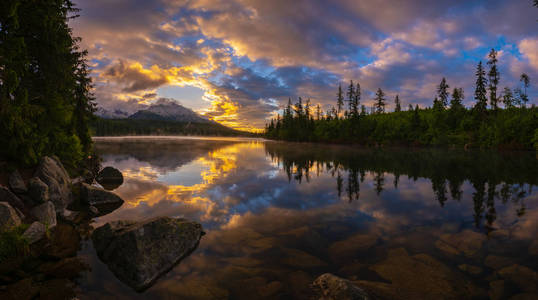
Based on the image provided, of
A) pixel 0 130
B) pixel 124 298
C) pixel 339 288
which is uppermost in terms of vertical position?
pixel 0 130

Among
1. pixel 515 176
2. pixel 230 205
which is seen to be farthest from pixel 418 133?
pixel 230 205

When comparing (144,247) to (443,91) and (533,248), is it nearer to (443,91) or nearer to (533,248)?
(533,248)

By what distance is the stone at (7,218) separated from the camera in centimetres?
781

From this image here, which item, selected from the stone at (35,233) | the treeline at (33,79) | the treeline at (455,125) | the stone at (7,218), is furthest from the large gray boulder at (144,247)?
the treeline at (455,125)

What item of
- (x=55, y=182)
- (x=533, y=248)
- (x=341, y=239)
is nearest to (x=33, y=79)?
(x=55, y=182)

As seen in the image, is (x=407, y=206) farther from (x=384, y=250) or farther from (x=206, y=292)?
(x=206, y=292)

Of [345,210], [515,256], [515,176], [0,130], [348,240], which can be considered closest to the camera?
[515,256]

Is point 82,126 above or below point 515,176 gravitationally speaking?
above

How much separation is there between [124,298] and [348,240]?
715 cm

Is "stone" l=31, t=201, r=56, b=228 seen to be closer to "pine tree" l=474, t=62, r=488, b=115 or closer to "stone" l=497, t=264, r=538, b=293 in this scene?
"stone" l=497, t=264, r=538, b=293

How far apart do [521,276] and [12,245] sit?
14530mm

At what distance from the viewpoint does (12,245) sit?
23.7 feet

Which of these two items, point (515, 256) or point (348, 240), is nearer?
point (515, 256)

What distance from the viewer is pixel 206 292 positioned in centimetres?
604
